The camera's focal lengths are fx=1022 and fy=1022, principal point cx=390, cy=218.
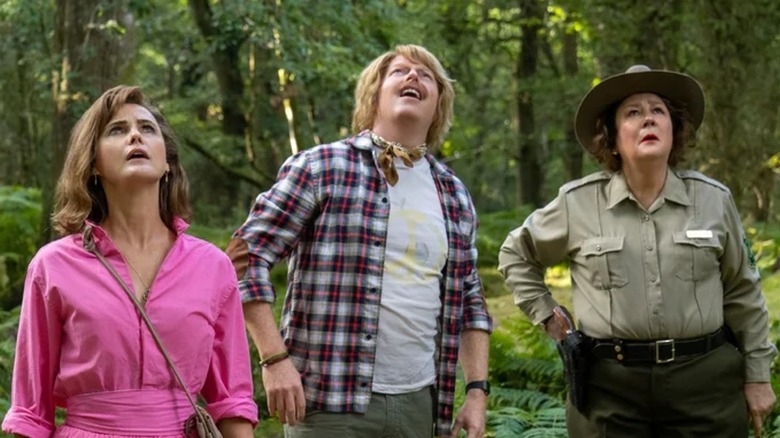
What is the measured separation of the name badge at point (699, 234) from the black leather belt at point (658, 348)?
1.22 feet

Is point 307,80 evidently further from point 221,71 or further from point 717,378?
point 717,378

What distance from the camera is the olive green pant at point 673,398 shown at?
3832mm

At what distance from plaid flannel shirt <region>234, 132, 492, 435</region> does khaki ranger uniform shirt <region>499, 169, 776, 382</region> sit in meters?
0.76

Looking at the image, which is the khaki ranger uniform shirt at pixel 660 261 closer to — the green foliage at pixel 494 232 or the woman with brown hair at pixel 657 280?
the woman with brown hair at pixel 657 280

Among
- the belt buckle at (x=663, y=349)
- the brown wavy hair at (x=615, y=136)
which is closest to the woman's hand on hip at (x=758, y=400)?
the belt buckle at (x=663, y=349)

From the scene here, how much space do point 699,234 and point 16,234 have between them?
30.3ft

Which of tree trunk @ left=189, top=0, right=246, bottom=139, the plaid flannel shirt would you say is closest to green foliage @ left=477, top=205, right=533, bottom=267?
tree trunk @ left=189, top=0, right=246, bottom=139

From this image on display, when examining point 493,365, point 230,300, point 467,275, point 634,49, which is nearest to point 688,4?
point 634,49

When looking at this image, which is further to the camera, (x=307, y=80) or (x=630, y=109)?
(x=307, y=80)

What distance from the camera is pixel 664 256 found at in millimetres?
3867

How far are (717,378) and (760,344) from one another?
27 cm

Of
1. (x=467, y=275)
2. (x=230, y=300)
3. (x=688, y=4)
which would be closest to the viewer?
(x=230, y=300)

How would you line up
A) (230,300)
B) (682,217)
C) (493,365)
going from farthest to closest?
(493,365)
(682,217)
(230,300)

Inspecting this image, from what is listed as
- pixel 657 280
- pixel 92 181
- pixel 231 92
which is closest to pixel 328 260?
pixel 92 181
